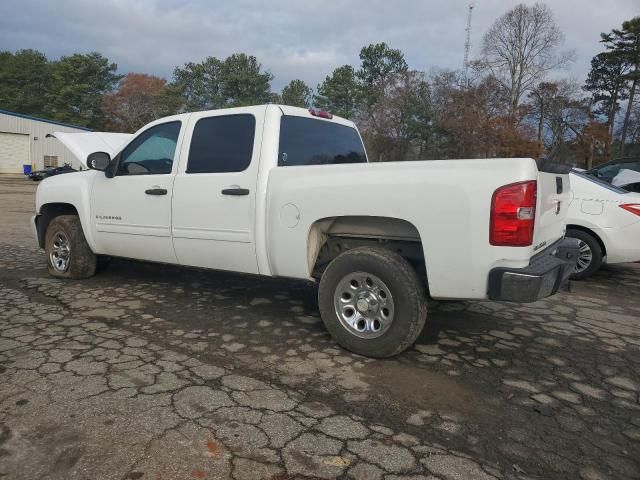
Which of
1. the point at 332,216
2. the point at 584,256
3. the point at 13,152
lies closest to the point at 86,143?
the point at 332,216

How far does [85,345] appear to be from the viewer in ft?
12.1

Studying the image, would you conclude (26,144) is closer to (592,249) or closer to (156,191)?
(156,191)

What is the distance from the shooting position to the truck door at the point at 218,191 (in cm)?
400

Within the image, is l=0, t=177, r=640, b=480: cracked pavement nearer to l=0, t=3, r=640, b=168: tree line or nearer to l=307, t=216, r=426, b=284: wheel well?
l=307, t=216, r=426, b=284: wheel well

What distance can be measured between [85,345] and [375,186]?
8.20 feet

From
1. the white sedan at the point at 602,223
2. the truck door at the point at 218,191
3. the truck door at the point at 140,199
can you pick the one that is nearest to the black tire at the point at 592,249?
the white sedan at the point at 602,223

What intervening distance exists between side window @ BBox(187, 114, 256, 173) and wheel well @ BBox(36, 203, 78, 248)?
2.34 metres

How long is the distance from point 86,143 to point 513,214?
201 inches

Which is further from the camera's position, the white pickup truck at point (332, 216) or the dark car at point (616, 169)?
the dark car at point (616, 169)

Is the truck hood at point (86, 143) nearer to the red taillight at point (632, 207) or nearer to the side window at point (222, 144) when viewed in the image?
the side window at point (222, 144)

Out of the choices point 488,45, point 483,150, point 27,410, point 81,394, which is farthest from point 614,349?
point 488,45

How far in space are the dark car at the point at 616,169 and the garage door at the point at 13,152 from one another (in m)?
44.5

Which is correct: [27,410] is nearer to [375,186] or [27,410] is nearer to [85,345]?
[85,345]

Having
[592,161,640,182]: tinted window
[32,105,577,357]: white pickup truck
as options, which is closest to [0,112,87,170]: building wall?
[32,105,577,357]: white pickup truck
